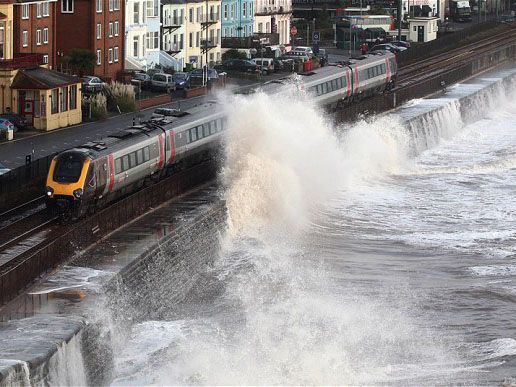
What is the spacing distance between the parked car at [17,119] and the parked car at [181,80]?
18362mm

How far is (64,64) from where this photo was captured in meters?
78.6

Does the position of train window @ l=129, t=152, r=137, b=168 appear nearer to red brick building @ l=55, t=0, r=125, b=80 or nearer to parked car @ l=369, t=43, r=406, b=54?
red brick building @ l=55, t=0, r=125, b=80

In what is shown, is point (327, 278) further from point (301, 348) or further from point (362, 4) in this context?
point (362, 4)

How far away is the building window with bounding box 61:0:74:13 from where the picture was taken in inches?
3164

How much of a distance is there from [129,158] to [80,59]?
32063mm

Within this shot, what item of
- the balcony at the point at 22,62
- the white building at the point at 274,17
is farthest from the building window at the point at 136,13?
the white building at the point at 274,17

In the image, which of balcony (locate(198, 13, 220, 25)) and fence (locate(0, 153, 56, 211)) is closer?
fence (locate(0, 153, 56, 211))

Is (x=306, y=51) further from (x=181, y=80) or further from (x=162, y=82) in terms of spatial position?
(x=162, y=82)

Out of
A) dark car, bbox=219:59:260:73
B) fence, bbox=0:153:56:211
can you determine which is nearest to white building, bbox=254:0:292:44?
dark car, bbox=219:59:260:73

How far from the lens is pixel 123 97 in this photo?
73.8 metres

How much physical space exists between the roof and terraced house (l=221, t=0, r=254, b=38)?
37.5 meters

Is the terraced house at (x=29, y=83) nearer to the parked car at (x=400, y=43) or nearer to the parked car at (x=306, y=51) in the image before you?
the parked car at (x=306, y=51)

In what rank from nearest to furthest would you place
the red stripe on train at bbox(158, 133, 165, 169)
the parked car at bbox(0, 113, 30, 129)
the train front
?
the train front
the red stripe on train at bbox(158, 133, 165, 169)
the parked car at bbox(0, 113, 30, 129)

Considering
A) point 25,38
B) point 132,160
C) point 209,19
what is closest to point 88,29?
point 25,38
